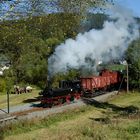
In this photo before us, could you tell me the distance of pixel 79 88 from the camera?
4138 centimetres

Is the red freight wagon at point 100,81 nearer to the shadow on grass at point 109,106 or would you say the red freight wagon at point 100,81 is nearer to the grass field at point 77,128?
the shadow on grass at point 109,106

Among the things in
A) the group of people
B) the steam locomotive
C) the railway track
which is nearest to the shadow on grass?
the railway track

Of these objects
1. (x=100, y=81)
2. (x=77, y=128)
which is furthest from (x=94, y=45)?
(x=77, y=128)

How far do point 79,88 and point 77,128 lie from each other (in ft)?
62.4

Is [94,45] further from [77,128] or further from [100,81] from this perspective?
[77,128]

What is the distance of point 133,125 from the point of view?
21.7m

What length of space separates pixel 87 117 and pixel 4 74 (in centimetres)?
2335

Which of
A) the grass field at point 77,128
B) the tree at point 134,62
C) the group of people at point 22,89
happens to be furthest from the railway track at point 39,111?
the group of people at point 22,89

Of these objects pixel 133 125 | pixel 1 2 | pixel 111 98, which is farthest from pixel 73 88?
pixel 1 2

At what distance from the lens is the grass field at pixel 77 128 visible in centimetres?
1934

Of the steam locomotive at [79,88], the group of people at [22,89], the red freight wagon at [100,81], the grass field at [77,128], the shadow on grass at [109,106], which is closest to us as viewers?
the grass field at [77,128]

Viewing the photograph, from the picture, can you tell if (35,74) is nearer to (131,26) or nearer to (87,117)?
(131,26)

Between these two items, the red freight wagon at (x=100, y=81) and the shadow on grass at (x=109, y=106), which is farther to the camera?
the red freight wagon at (x=100, y=81)

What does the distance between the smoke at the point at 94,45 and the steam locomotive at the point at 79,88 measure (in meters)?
1.86
